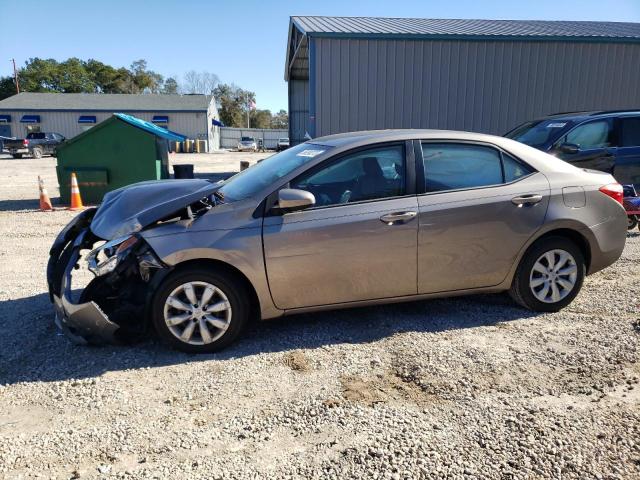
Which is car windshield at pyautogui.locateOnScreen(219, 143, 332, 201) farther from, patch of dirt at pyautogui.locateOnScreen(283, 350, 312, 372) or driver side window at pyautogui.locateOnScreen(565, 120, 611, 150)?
driver side window at pyautogui.locateOnScreen(565, 120, 611, 150)

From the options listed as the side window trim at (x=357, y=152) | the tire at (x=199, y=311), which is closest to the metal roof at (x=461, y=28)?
the side window trim at (x=357, y=152)

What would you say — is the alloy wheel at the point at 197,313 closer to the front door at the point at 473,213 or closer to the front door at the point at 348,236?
the front door at the point at 348,236

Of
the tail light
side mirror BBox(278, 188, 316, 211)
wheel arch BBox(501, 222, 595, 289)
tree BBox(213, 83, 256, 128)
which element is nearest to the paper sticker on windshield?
side mirror BBox(278, 188, 316, 211)

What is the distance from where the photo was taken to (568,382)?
3156 mm

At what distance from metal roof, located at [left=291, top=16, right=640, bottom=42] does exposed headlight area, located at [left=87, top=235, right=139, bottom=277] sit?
34.7 feet

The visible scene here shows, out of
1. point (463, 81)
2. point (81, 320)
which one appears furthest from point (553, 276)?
point (463, 81)

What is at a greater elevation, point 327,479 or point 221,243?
point 221,243

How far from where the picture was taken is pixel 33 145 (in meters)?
30.7

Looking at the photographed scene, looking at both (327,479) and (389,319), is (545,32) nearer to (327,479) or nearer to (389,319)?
(389,319)

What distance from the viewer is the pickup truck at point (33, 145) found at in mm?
30141

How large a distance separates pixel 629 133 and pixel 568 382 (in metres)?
6.34

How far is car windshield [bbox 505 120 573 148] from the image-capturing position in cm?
780

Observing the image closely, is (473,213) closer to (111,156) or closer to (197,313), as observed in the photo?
(197,313)

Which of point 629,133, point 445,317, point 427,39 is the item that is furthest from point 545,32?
point 445,317
